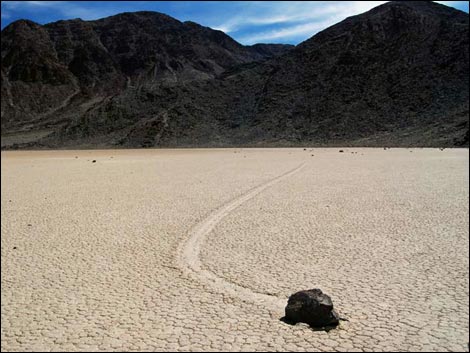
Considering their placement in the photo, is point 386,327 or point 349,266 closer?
point 386,327

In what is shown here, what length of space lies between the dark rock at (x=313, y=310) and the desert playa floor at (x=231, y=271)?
0.12 metres

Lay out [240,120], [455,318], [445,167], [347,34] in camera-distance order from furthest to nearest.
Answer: [347,34] → [240,120] → [445,167] → [455,318]

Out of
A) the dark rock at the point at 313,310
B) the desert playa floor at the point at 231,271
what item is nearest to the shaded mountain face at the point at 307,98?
the desert playa floor at the point at 231,271

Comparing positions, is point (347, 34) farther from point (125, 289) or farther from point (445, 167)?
point (125, 289)

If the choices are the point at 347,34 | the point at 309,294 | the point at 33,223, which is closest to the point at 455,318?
the point at 309,294

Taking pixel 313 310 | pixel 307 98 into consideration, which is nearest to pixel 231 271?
pixel 313 310

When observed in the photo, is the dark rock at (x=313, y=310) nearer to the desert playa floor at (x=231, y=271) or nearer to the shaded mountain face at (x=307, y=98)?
the desert playa floor at (x=231, y=271)

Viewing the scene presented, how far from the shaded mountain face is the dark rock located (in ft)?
152

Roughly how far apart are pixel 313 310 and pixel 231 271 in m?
2.41

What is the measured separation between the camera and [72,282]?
7168 mm

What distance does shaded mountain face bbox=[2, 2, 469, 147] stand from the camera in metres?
62.8

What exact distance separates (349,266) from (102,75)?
12476 cm

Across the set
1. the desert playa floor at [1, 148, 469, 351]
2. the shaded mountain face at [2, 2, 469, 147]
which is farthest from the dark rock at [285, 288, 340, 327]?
the shaded mountain face at [2, 2, 469, 147]

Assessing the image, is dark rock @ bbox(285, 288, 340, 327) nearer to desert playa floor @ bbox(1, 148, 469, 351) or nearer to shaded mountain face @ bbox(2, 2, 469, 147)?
desert playa floor @ bbox(1, 148, 469, 351)
